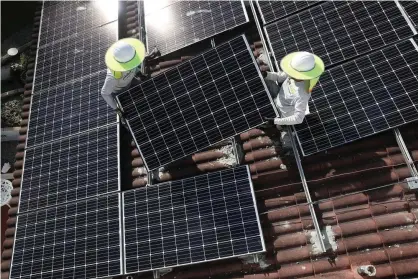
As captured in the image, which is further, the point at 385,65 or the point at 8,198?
the point at 8,198

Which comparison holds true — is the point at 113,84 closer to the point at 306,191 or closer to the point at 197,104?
the point at 197,104

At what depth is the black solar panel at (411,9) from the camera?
8.30m

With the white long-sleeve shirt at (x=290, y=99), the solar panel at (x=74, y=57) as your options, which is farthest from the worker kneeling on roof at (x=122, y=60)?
the white long-sleeve shirt at (x=290, y=99)

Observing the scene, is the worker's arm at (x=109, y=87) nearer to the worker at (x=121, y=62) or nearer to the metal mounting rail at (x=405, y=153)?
the worker at (x=121, y=62)

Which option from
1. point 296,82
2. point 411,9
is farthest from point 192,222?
→ point 411,9

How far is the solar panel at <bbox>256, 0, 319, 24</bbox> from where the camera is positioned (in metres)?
9.45

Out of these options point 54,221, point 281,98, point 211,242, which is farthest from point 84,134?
point 281,98

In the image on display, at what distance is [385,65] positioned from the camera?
26.1 ft

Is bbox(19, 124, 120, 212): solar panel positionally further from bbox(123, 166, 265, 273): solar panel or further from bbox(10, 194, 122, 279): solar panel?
bbox(123, 166, 265, 273): solar panel

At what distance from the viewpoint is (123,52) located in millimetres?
7770

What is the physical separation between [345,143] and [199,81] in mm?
3501

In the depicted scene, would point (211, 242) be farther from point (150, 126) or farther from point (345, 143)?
point (345, 143)

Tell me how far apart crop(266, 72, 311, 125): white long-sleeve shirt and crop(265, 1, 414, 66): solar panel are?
129cm

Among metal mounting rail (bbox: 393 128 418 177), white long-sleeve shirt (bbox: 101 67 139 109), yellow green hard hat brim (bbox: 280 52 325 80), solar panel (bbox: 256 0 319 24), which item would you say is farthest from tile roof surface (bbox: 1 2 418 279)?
solar panel (bbox: 256 0 319 24)
